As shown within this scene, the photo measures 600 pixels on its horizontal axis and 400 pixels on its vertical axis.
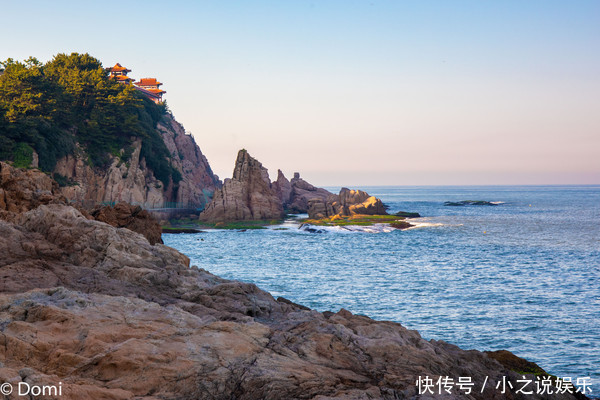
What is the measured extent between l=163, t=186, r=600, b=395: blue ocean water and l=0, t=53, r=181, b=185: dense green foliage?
64.5 ft

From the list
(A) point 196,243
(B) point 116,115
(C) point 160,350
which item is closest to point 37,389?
(C) point 160,350

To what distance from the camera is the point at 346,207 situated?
92.7 metres

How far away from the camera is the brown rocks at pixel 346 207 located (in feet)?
299

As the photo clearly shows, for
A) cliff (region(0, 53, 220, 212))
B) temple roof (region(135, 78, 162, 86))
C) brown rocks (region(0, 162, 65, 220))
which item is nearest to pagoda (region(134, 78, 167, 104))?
temple roof (region(135, 78, 162, 86))

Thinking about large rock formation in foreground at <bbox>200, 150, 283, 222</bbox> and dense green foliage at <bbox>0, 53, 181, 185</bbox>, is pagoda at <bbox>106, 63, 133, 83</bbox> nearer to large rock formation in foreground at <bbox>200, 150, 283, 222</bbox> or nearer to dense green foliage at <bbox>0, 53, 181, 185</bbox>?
dense green foliage at <bbox>0, 53, 181, 185</bbox>

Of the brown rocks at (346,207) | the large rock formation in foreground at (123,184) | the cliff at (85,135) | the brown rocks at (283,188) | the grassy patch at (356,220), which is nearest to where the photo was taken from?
the cliff at (85,135)

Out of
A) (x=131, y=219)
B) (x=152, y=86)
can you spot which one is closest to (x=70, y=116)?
(x=131, y=219)

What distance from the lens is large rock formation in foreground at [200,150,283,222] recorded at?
8369 centimetres

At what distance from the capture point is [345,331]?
1043cm

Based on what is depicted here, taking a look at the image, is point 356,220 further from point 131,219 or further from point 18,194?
point 18,194

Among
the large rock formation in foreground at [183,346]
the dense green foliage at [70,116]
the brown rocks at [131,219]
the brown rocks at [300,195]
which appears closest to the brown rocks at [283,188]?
the brown rocks at [300,195]

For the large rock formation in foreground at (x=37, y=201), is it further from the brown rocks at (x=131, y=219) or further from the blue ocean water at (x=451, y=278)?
the blue ocean water at (x=451, y=278)

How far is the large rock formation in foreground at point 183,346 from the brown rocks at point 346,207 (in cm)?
7687

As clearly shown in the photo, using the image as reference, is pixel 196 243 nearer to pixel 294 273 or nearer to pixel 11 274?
pixel 294 273
